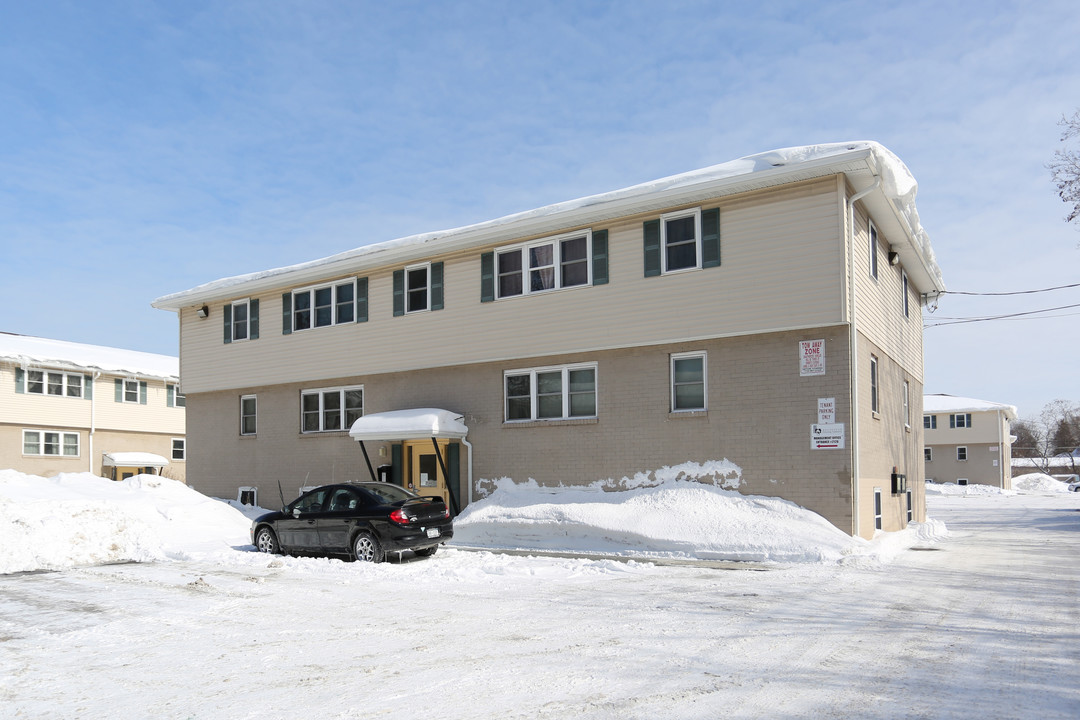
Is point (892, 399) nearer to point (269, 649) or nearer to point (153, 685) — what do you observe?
point (269, 649)

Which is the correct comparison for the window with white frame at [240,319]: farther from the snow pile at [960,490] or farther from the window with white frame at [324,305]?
the snow pile at [960,490]

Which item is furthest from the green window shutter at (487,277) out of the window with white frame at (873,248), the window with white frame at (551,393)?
the window with white frame at (873,248)

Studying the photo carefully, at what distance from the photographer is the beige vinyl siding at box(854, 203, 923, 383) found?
16570 mm

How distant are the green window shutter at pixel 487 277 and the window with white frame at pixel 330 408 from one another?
4.84 meters

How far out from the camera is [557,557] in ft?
49.9

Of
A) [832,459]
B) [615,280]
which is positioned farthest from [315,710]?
[615,280]

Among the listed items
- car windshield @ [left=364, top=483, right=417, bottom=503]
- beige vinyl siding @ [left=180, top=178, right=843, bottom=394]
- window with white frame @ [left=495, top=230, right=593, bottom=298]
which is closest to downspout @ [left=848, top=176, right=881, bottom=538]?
beige vinyl siding @ [left=180, top=178, right=843, bottom=394]

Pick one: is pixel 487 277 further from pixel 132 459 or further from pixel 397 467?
pixel 132 459

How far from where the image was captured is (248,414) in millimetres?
25453

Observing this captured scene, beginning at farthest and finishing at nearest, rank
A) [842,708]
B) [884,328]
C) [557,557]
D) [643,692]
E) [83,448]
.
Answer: [83,448], [884,328], [557,557], [643,692], [842,708]

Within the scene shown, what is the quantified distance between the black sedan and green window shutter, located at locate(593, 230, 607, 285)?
6.12 meters

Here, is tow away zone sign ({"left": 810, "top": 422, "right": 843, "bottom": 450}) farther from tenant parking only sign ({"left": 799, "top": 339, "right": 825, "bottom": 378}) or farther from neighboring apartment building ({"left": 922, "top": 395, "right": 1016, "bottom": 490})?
neighboring apartment building ({"left": 922, "top": 395, "right": 1016, "bottom": 490})

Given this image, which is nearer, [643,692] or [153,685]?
[643,692]

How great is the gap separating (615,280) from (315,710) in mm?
13327
